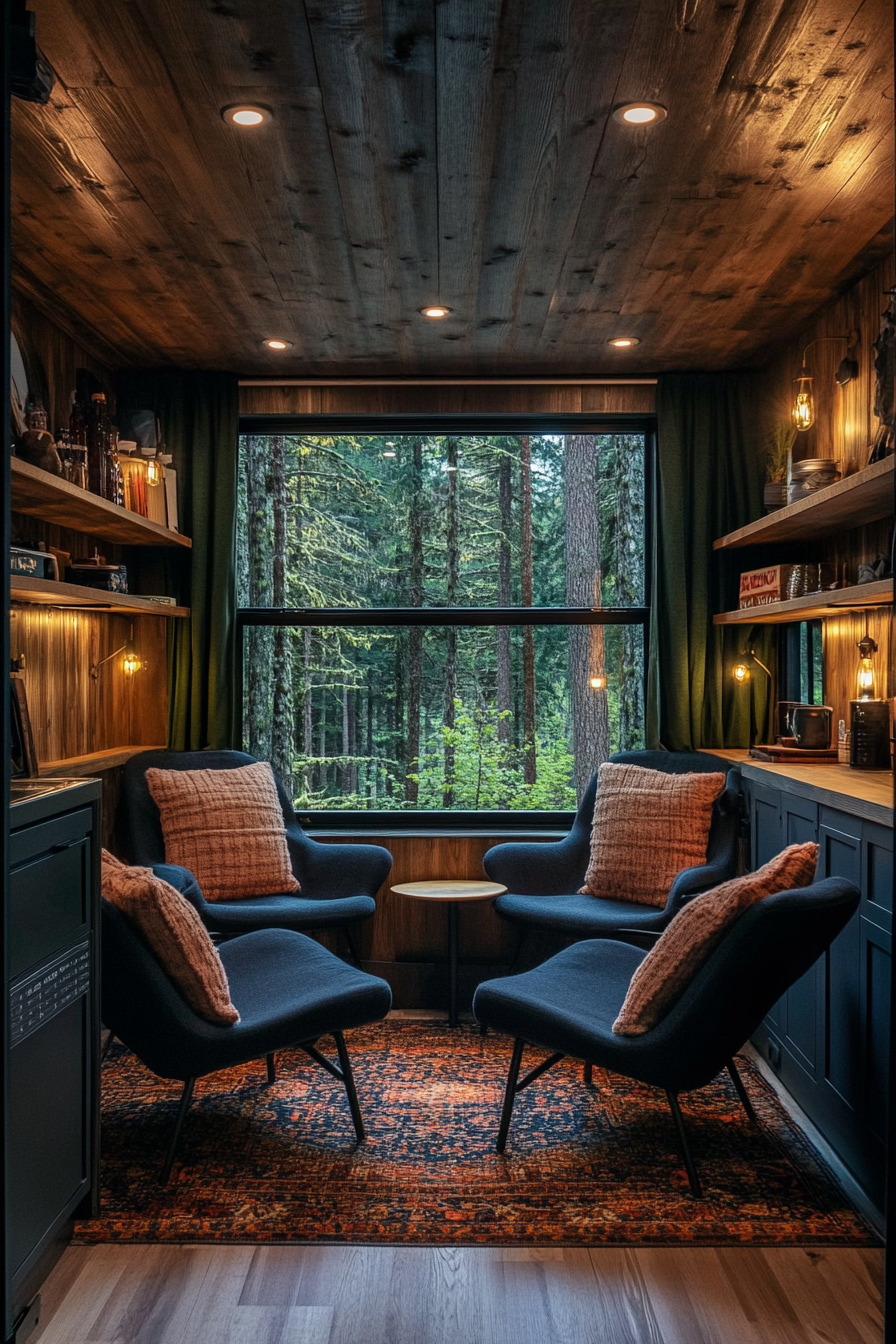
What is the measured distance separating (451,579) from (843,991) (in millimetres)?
2575

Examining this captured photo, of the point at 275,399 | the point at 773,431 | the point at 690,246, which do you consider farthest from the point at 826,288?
the point at 275,399

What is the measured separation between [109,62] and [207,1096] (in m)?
2.82

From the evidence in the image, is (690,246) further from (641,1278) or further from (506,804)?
(641,1278)

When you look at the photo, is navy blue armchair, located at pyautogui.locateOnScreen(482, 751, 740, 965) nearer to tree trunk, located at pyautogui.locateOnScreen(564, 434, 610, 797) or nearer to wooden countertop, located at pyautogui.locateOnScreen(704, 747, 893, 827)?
wooden countertop, located at pyautogui.locateOnScreen(704, 747, 893, 827)

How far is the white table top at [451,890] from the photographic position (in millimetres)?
3998

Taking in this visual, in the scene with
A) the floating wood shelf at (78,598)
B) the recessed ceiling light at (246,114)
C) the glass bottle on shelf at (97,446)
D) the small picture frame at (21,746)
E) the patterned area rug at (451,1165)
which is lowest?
the patterned area rug at (451,1165)

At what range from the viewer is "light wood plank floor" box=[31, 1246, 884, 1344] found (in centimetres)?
209

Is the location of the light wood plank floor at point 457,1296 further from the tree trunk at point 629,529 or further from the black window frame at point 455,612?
the tree trunk at point 629,529

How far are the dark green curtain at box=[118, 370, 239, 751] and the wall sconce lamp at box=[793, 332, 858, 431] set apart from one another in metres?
2.35

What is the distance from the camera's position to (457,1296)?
2.23 metres

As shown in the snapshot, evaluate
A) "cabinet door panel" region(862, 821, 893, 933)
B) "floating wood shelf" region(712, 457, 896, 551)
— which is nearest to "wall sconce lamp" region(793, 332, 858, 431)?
"floating wood shelf" region(712, 457, 896, 551)

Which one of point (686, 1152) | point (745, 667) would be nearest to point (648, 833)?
point (745, 667)

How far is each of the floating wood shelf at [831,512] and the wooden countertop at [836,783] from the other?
2.73ft

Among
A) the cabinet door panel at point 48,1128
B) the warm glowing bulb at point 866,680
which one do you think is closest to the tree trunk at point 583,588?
the warm glowing bulb at point 866,680
